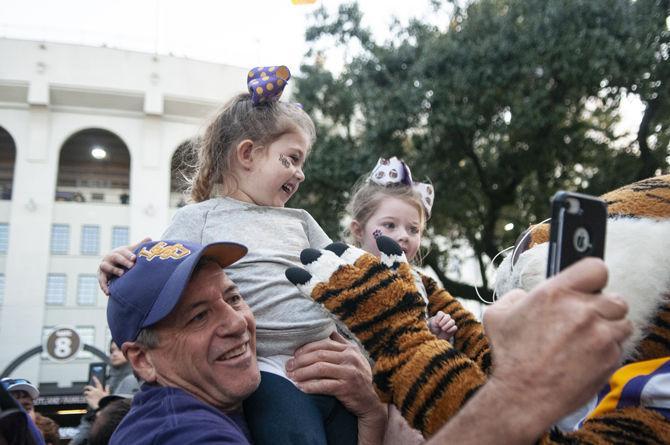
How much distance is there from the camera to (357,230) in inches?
142

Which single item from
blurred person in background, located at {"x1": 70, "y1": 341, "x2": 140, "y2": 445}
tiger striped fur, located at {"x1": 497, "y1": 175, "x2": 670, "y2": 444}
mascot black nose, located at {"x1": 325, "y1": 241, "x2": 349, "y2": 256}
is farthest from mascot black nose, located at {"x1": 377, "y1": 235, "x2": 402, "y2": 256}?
blurred person in background, located at {"x1": 70, "y1": 341, "x2": 140, "y2": 445}

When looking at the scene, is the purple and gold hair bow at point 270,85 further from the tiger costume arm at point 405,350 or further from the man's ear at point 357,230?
the man's ear at point 357,230

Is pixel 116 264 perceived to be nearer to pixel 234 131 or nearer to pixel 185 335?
pixel 185 335

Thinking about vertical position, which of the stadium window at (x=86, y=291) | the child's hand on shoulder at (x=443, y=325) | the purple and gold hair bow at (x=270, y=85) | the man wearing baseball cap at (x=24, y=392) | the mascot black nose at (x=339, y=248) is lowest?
the stadium window at (x=86, y=291)

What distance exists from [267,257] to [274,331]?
29 centimetres

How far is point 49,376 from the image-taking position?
2330 centimetres

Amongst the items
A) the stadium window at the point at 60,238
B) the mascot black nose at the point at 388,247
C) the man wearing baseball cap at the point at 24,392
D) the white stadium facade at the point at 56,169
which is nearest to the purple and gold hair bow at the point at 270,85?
the mascot black nose at the point at 388,247

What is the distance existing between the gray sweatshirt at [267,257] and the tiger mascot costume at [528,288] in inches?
19.2

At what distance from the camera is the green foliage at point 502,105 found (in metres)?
9.66

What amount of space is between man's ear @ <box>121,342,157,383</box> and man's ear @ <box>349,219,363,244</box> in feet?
6.30

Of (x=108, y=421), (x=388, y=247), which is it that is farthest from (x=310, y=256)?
(x=108, y=421)

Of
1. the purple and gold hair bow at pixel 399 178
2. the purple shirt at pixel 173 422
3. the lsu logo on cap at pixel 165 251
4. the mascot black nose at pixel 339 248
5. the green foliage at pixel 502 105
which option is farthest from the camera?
the green foliage at pixel 502 105

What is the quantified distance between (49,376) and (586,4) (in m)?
23.0

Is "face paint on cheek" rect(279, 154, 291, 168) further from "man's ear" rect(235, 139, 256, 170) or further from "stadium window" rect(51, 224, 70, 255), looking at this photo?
"stadium window" rect(51, 224, 70, 255)
